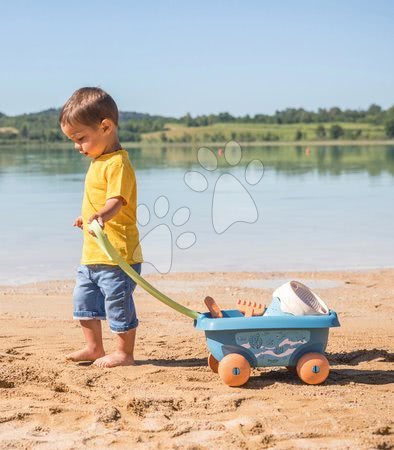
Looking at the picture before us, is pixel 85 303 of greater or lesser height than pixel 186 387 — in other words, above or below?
above

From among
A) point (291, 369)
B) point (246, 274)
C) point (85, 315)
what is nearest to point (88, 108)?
point (85, 315)

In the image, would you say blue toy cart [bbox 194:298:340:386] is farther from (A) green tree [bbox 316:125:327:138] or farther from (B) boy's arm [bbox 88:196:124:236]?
(A) green tree [bbox 316:125:327:138]

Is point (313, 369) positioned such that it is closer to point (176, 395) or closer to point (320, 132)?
point (176, 395)

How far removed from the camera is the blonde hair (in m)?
4.29

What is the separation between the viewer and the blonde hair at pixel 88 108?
14.1 feet

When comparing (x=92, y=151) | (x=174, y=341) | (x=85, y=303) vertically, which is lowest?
(x=174, y=341)

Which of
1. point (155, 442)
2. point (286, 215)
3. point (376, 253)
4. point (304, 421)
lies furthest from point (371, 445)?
point (286, 215)

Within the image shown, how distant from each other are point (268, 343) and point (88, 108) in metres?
1.51

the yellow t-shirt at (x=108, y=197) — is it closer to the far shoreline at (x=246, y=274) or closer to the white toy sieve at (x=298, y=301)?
the white toy sieve at (x=298, y=301)

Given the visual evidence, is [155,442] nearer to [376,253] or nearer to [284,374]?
[284,374]

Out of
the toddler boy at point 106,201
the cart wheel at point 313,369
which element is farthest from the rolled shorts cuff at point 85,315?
the cart wheel at point 313,369

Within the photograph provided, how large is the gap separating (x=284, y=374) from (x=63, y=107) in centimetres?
181

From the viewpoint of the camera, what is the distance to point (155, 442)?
3.14 meters

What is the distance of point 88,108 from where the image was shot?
4289 mm
